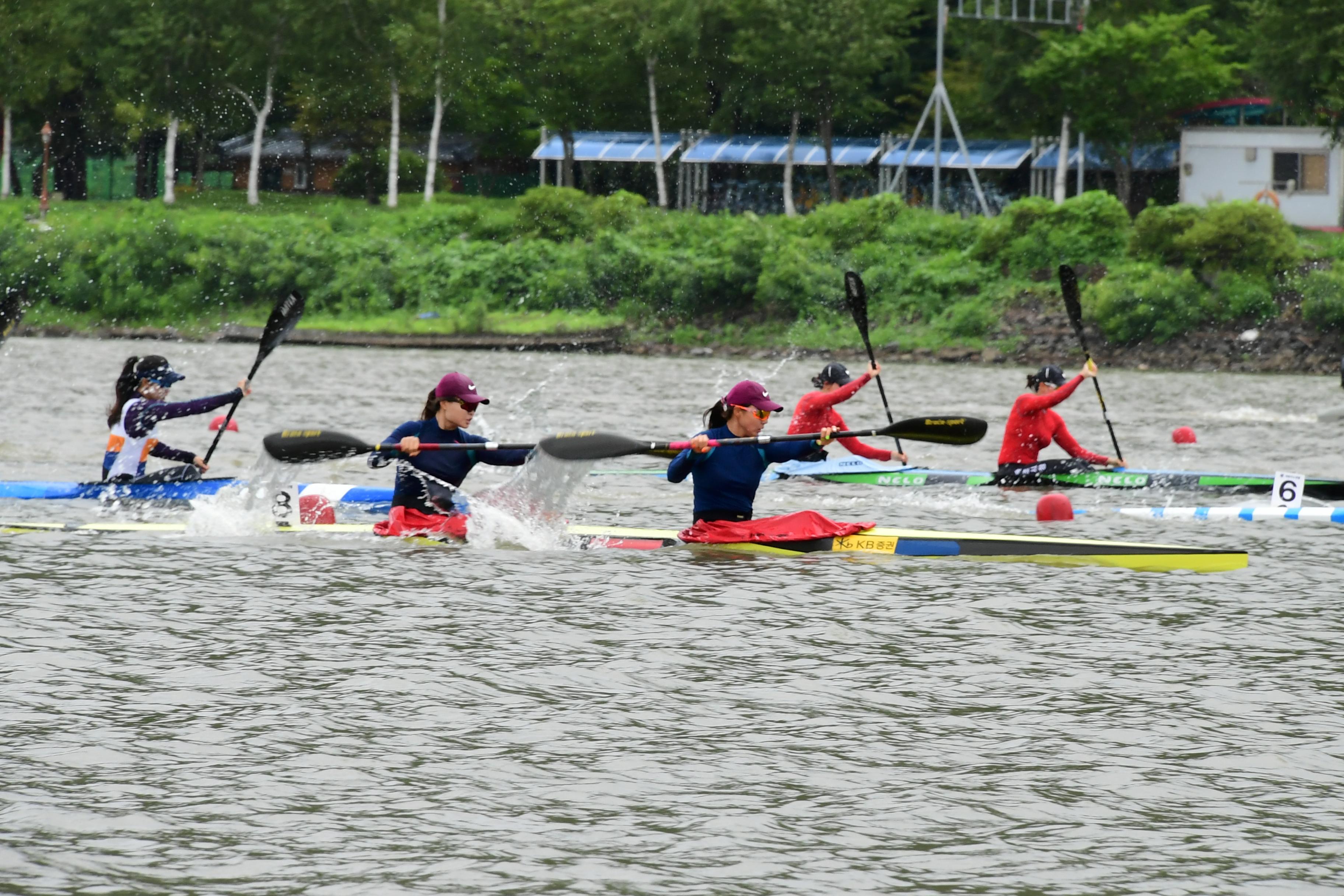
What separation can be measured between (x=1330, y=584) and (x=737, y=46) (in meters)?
47.1

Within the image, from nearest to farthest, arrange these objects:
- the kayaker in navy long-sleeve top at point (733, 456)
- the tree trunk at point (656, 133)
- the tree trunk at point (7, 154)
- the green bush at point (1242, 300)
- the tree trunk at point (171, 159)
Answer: the kayaker in navy long-sleeve top at point (733, 456) < the green bush at point (1242, 300) < the tree trunk at point (171, 159) < the tree trunk at point (656, 133) < the tree trunk at point (7, 154)

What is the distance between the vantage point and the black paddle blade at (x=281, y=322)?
1861 centimetres

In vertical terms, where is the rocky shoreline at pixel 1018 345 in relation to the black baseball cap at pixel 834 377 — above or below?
above

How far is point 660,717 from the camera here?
32.5ft

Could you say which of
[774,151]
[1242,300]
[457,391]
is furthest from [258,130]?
[457,391]

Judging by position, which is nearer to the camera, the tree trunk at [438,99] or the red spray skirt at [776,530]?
the red spray skirt at [776,530]

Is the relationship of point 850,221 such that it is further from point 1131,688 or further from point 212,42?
point 1131,688

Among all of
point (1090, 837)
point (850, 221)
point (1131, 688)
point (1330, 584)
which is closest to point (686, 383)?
point (850, 221)

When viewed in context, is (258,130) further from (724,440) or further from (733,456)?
(724,440)

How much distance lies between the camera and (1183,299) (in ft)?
144

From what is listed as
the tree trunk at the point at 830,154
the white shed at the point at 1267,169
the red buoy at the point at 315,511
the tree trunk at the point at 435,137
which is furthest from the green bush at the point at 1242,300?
the red buoy at the point at 315,511

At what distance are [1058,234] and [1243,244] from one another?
4.76m

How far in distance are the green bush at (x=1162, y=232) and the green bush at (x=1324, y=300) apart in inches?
124

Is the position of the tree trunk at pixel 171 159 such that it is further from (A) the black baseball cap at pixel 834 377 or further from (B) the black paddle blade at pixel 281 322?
(A) the black baseball cap at pixel 834 377
